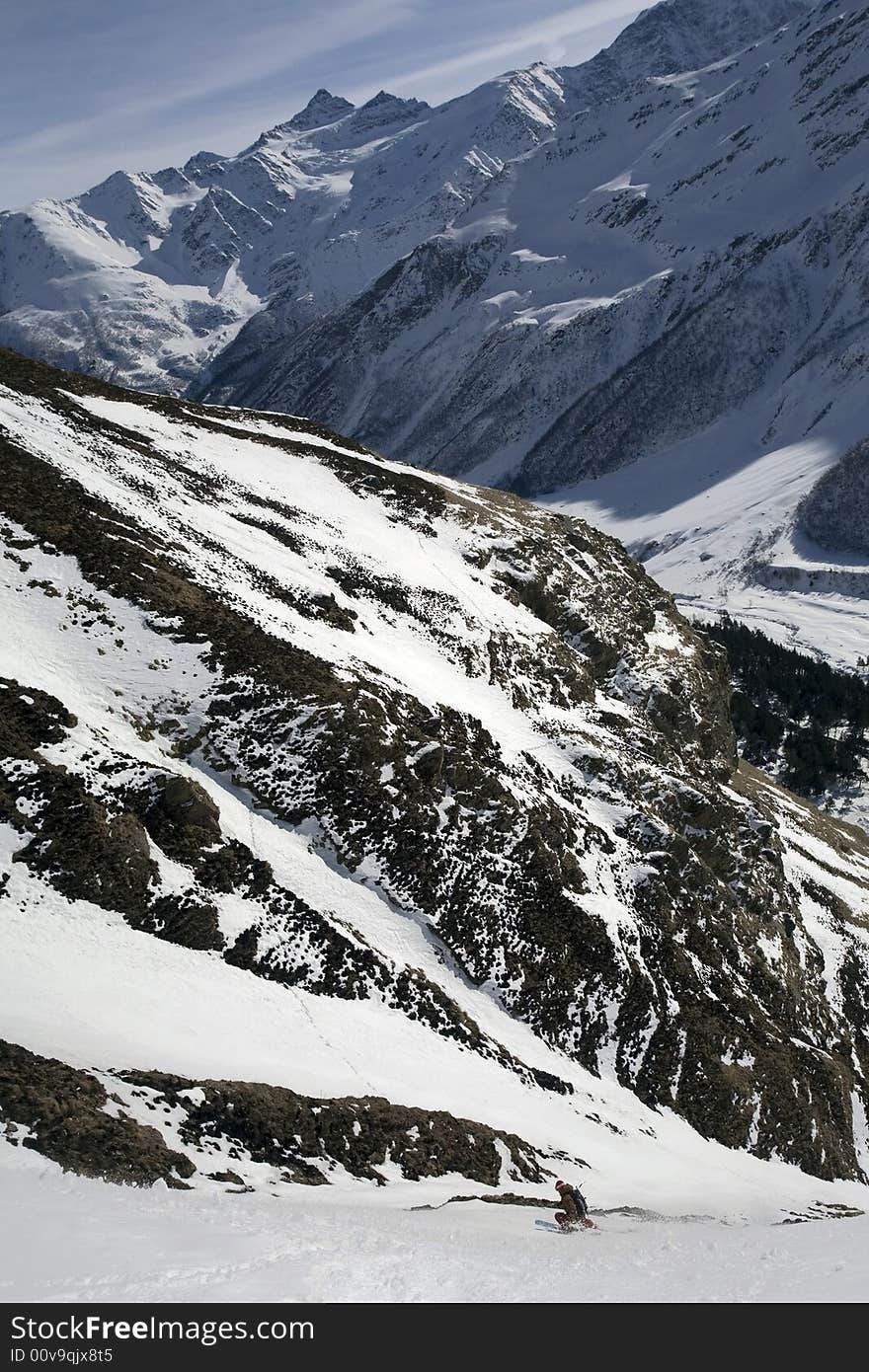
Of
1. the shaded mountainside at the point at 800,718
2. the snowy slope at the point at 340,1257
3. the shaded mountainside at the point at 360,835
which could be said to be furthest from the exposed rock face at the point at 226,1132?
the shaded mountainside at the point at 800,718

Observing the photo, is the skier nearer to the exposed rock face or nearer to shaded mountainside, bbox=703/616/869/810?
the exposed rock face

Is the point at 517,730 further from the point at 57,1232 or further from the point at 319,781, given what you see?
the point at 57,1232

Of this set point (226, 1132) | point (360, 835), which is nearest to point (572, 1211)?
point (226, 1132)

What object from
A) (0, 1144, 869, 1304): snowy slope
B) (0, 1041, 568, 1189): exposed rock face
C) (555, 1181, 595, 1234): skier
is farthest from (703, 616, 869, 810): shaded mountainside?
(0, 1144, 869, 1304): snowy slope

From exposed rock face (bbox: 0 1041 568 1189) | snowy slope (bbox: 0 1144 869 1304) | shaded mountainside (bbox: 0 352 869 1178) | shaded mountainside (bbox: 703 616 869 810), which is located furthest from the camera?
shaded mountainside (bbox: 703 616 869 810)

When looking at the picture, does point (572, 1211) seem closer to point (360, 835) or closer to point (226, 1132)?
point (226, 1132)

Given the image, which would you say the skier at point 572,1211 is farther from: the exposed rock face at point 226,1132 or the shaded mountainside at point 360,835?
the shaded mountainside at point 360,835
